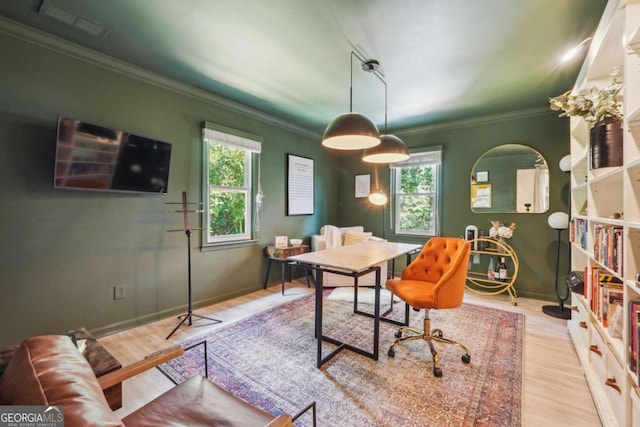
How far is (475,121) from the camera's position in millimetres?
4105

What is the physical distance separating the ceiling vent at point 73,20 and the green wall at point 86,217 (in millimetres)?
388

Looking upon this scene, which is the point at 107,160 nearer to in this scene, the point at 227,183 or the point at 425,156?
the point at 227,183

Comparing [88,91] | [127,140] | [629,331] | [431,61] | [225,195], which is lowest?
[629,331]

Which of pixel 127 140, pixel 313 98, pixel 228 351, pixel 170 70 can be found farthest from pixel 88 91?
pixel 228 351

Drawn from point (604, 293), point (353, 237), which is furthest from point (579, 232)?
point (353, 237)

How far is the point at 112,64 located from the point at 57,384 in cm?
290

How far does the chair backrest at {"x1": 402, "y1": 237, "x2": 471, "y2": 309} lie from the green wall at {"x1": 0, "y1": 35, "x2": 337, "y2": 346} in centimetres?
240

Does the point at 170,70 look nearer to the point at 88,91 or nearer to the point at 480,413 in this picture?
the point at 88,91

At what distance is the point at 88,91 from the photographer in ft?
8.11

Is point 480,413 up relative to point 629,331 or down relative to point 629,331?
down

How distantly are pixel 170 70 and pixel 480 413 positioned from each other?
377 centimetres

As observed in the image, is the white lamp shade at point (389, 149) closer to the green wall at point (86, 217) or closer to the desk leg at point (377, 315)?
the desk leg at point (377, 315)

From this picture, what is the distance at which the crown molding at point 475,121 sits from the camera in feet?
12.1

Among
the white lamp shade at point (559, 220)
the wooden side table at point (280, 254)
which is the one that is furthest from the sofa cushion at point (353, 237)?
the white lamp shade at point (559, 220)
